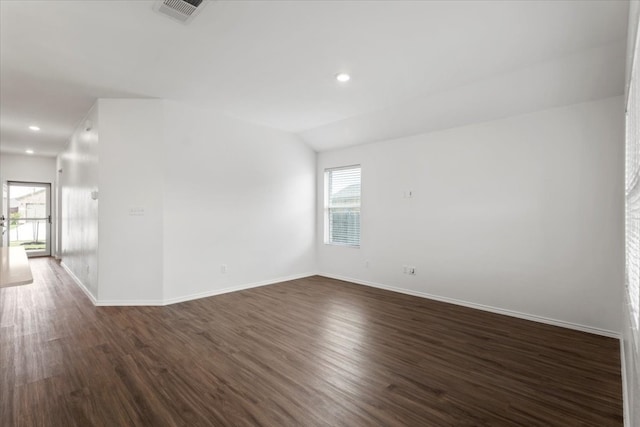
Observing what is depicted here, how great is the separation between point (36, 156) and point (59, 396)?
9.12m

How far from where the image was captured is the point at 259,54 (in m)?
3.04

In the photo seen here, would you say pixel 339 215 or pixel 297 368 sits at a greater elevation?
pixel 339 215

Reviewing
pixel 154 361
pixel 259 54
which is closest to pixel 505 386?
pixel 154 361

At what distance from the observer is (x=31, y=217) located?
873 cm

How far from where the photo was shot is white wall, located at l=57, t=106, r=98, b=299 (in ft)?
14.5

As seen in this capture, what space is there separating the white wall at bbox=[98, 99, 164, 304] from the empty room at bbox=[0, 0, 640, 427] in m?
0.03

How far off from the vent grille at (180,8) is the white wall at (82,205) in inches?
111

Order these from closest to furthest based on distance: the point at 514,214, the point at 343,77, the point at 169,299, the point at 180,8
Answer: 1. the point at 180,8
2. the point at 343,77
3. the point at 514,214
4. the point at 169,299

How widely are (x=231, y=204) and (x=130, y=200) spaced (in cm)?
144

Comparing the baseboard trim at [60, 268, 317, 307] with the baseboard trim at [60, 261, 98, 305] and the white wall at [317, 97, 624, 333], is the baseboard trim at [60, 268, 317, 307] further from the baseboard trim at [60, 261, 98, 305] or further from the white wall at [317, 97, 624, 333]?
the white wall at [317, 97, 624, 333]

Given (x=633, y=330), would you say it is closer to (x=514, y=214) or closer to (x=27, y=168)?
(x=514, y=214)

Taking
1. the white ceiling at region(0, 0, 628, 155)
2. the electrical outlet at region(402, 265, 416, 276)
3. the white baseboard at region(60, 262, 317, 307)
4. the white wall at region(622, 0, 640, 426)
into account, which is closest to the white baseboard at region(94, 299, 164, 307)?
the white baseboard at region(60, 262, 317, 307)

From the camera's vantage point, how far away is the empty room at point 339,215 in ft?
7.37

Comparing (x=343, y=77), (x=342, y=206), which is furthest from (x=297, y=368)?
(x=342, y=206)
